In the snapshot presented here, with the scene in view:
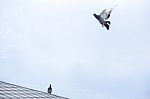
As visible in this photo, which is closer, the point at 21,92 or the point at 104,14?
the point at 104,14

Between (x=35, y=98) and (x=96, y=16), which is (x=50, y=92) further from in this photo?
(x=96, y=16)

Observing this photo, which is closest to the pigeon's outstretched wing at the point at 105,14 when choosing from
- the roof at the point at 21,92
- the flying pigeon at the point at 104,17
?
the flying pigeon at the point at 104,17

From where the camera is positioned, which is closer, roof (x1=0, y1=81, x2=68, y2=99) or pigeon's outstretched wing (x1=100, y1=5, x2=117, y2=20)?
pigeon's outstretched wing (x1=100, y1=5, x2=117, y2=20)

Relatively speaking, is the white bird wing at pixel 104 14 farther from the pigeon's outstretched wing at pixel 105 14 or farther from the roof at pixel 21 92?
the roof at pixel 21 92

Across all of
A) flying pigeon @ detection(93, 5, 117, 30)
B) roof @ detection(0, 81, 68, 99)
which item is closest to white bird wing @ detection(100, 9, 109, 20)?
flying pigeon @ detection(93, 5, 117, 30)

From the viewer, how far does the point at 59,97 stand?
160ft

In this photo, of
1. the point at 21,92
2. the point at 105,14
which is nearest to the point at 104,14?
the point at 105,14

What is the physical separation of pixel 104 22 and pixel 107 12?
0.99 m

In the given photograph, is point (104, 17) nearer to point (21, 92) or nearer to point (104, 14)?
point (104, 14)

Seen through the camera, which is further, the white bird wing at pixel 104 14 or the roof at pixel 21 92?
the roof at pixel 21 92

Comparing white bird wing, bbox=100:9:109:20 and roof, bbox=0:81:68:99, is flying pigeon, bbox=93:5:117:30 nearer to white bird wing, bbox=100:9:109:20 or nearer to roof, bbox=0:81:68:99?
white bird wing, bbox=100:9:109:20

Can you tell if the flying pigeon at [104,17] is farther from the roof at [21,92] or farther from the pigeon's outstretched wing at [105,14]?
the roof at [21,92]

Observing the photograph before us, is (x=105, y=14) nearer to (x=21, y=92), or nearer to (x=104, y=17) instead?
(x=104, y=17)

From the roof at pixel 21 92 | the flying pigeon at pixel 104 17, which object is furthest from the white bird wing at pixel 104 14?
the roof at pixel 21 92
